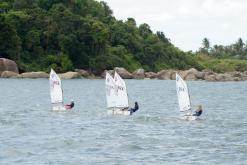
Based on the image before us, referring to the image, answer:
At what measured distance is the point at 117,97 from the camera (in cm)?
5581

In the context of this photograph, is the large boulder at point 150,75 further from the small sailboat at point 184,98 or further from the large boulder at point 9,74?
the small sailboat at point 184,98

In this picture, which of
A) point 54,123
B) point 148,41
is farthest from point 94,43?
point 54,123

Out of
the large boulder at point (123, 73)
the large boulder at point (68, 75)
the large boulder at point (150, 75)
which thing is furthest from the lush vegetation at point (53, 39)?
the large boulder at point (68, 75)

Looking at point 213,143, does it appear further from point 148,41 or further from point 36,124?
point 148,41

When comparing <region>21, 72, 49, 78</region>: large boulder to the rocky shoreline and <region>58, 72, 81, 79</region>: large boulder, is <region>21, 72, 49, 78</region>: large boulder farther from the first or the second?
<region>58, 72, 81, 79</region>: large boulder

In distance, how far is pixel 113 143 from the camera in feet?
125

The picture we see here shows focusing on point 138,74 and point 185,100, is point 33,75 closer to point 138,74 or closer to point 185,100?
point 138,74

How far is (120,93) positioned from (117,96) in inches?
23.1

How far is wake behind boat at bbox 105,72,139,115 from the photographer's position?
55156 mm

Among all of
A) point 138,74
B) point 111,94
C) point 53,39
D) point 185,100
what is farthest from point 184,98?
point 138,74

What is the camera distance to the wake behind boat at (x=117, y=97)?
181ft

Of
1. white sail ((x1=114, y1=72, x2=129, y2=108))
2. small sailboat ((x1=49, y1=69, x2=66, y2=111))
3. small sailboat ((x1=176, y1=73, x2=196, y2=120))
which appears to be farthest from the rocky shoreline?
small sailboat ((x1=176, y1=73, x2=196, y2=120))

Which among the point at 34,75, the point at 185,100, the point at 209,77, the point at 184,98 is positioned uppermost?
the point at 34,75

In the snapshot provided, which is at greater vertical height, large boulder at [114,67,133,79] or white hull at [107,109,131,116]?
large boulder at [114,67,133,79]
